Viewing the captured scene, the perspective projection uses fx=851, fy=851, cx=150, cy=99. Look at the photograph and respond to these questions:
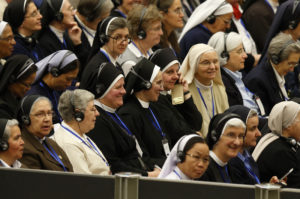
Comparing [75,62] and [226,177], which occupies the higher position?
[75,62]

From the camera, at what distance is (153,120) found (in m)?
7.33

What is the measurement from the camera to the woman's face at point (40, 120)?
6.18 m

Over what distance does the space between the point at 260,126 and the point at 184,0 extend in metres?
3.14

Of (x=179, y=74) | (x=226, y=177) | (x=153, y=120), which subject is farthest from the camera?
(x=179, y=74)

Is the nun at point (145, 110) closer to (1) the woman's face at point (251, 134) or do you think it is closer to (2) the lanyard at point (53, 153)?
(1) the woman's face at point (251, 134)

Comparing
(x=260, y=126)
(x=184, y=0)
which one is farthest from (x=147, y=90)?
(x=184, y=0)

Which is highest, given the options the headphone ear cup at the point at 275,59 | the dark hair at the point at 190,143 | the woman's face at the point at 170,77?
the woman's face at the point at 170,77

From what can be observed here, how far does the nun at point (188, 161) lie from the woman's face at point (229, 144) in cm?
51

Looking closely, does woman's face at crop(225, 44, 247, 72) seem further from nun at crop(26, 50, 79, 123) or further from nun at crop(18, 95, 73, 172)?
nun at crop(18, 95, 73, 172)

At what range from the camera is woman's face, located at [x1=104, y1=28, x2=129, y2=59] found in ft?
25.5

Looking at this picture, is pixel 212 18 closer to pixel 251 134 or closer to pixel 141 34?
pixel 141 34

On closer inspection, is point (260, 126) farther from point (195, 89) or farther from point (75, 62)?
point (75, 62)

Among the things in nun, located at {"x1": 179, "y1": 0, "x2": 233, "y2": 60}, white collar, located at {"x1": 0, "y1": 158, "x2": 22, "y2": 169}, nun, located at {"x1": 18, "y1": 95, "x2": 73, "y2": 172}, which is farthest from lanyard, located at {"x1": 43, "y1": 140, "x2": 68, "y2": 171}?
nun, located at {"x1": 179, "y1": 0, "x2": 233, "y2": 60}

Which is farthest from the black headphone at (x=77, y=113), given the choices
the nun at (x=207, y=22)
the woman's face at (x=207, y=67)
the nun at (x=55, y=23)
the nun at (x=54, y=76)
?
the nun at (x=207, y=22)
